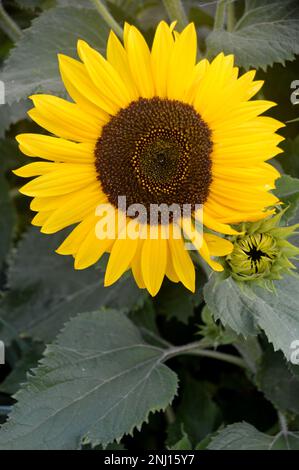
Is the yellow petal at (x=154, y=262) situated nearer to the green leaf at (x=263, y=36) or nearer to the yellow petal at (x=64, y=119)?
the yellow petal at (x=64, y=119)

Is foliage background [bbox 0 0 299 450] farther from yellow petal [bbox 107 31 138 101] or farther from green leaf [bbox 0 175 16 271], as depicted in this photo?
yellow petal [bbox 107 31 138 101]

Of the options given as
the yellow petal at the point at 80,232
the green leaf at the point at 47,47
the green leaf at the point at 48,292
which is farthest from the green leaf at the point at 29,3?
the yellow petal at the point at 80,232

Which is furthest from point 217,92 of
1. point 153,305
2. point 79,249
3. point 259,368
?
point 153,305

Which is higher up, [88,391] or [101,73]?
[101,73]

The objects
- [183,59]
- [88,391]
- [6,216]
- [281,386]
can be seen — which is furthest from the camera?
[6,216]

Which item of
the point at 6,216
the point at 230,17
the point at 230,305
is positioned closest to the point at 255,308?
the point at 230,305

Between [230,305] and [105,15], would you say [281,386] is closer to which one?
[230,305]
